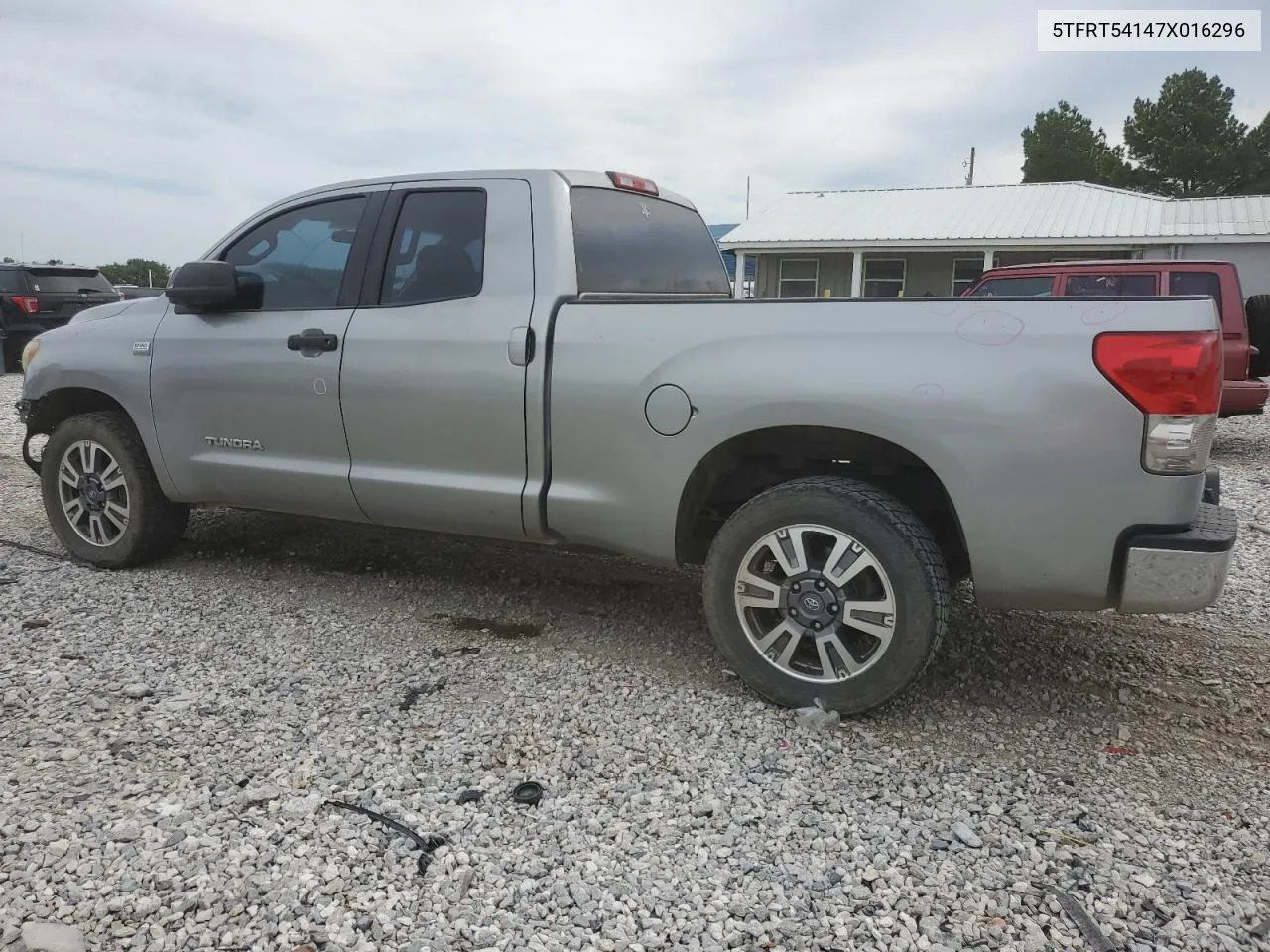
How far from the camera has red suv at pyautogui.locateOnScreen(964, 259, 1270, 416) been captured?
26.5ft

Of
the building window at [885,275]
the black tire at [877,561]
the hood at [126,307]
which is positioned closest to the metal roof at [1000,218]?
the building window at [885,275]

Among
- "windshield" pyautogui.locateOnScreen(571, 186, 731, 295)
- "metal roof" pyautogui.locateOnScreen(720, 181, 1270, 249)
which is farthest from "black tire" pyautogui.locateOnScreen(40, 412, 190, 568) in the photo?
"metal roof" pyautogui.locateOnScreen(720, 181, 1270, 249)

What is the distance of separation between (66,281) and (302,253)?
13.0m

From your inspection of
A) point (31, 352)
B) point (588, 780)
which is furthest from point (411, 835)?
point (31, 352)

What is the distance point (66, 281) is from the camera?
1454 centimetres

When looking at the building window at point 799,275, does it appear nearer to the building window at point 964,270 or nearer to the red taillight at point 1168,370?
the building window at point 964,270

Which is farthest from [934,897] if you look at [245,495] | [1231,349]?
[1231,349]

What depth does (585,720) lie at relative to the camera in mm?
3141

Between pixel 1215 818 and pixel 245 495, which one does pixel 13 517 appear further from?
pixel 1215 818

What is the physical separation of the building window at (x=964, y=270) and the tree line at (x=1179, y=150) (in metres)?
22.1

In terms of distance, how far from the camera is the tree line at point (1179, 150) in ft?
122

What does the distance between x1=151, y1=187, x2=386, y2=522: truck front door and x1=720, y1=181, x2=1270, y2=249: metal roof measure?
1813cm

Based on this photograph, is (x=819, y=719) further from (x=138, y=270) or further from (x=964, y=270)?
(x=138, y=270)

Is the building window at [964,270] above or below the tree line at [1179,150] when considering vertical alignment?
below
